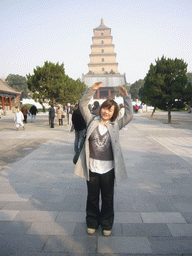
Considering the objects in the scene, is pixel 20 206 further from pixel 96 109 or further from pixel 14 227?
pixel 96 109

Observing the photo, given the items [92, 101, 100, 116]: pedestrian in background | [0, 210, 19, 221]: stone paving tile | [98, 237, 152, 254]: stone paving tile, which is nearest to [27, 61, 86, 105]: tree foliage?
[92, 101, 100, 116]: pedestrian in background

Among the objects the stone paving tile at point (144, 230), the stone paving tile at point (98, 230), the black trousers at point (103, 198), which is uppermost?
the black trousers at point (103, 198)

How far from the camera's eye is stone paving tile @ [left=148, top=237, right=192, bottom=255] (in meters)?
2.42

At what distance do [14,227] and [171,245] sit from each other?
1.94 m

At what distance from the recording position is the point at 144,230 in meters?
2.80

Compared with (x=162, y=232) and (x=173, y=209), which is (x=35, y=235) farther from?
(x=173, y=209)

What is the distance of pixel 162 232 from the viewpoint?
9.04 ft

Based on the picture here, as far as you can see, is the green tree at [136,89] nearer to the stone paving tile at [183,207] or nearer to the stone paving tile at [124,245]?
the stone paving tile at [183,207]

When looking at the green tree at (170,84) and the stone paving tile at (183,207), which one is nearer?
the stone paving tile at (183,207)

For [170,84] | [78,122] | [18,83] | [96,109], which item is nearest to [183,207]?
[78,122]

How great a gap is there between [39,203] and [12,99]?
39.3m

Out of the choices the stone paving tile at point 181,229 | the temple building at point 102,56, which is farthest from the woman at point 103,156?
the temple building at point 102,56

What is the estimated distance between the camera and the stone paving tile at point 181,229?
2715 mm

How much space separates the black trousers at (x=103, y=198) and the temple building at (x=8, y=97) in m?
34.6
